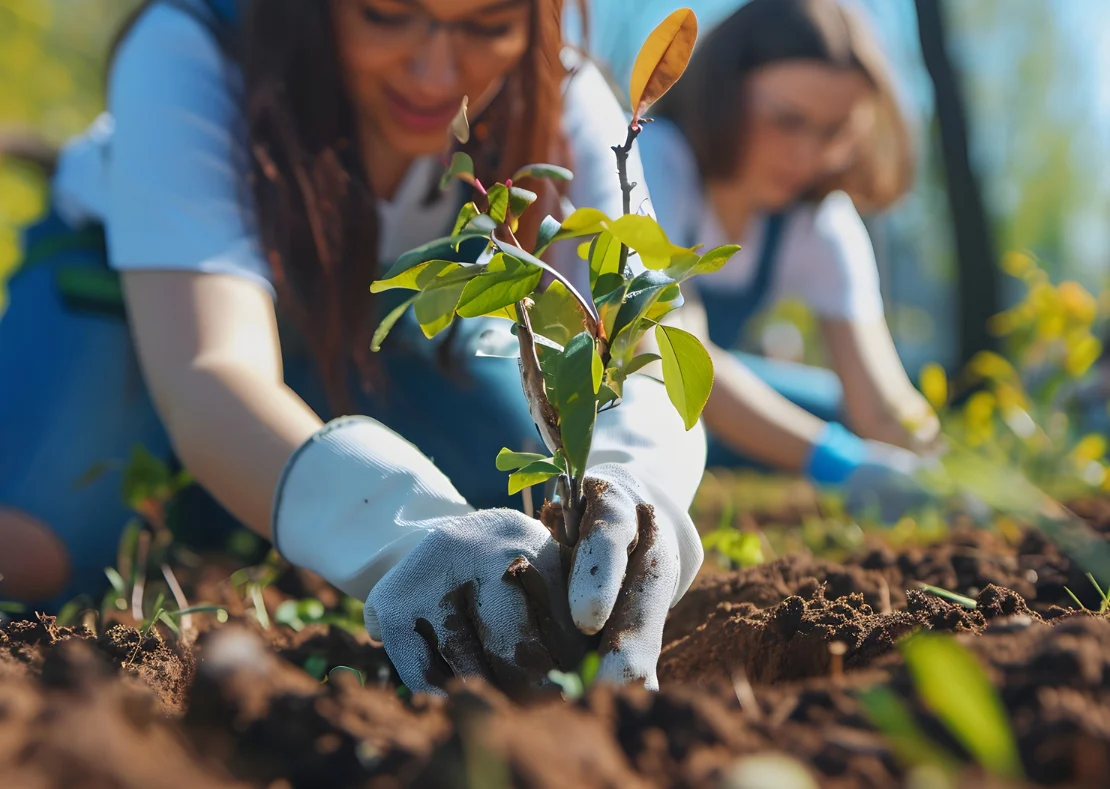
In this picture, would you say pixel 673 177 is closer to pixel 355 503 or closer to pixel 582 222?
pixel 355 503

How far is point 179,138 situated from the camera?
1.62m

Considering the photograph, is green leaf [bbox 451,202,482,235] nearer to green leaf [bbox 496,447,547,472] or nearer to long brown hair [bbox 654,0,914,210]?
green leaf [bbox 496,447,547,472]

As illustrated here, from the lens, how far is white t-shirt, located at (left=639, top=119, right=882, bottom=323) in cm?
298

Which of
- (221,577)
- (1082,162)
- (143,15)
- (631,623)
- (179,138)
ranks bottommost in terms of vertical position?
(1082,162)

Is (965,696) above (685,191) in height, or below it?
above

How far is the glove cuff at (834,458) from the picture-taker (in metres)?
2.81

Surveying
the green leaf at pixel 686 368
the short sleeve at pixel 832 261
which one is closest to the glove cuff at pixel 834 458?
the short sleeve at pixel 832 261

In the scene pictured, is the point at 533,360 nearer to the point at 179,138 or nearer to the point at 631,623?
the point at 631,623

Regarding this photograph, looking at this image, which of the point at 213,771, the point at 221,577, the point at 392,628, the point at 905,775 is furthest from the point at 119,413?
the point at 905,775

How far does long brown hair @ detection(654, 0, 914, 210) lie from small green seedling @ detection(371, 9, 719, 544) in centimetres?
224

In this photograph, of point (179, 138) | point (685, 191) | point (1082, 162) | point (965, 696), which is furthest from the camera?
point (1082, 162)

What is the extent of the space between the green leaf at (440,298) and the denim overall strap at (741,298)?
269 centimetres

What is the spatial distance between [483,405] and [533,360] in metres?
1.17

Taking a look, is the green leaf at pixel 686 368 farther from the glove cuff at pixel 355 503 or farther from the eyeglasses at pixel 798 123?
the eyeglasses at pixel 798 123
